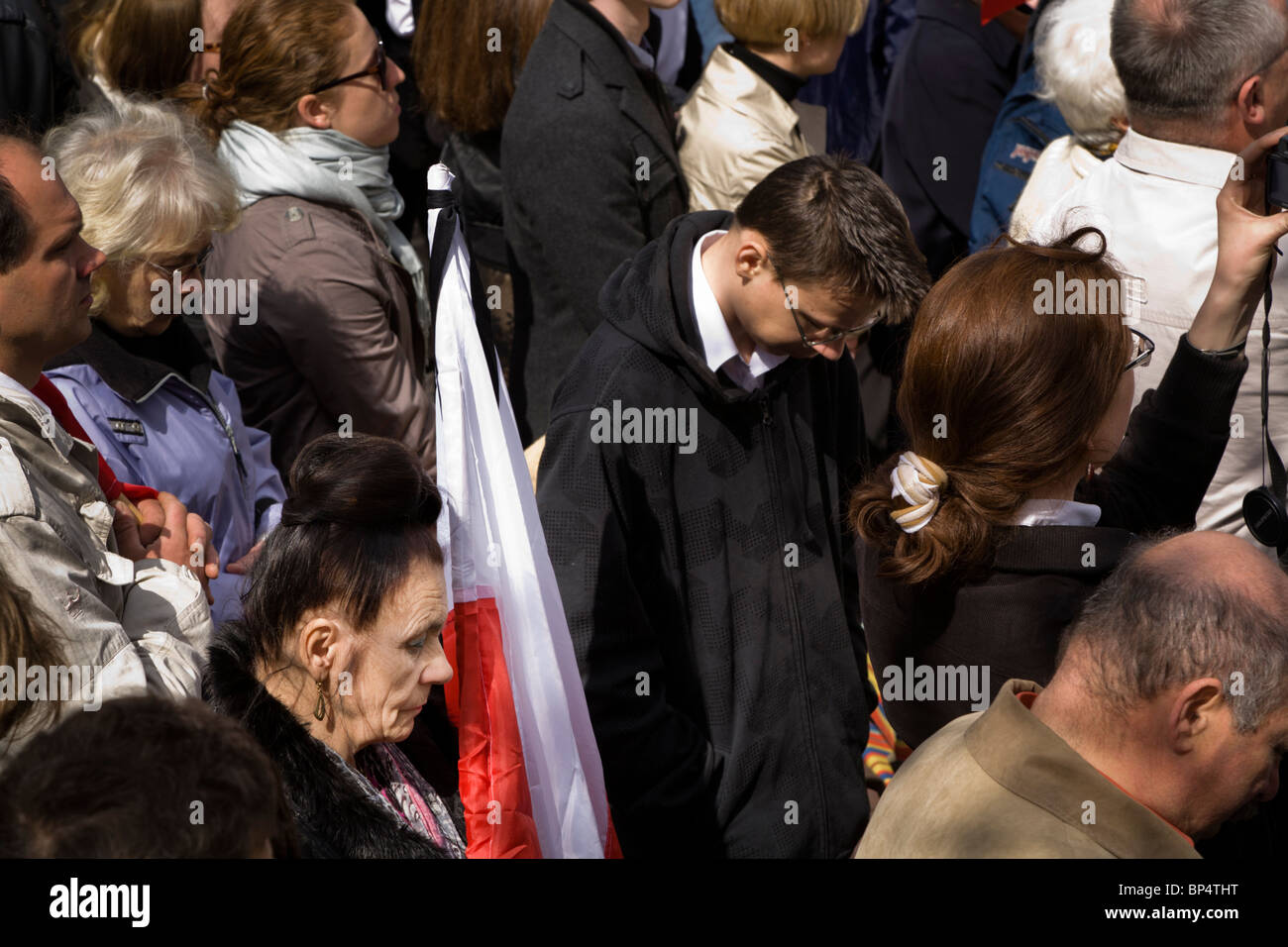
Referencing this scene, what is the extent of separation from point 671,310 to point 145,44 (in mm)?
2081

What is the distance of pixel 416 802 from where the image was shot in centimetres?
256

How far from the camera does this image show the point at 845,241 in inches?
118

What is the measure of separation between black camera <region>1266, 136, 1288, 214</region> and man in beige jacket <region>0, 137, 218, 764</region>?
2.14m

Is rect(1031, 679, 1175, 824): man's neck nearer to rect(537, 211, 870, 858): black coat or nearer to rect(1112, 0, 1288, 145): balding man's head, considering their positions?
rect(537, 211, 870, 858): black coat

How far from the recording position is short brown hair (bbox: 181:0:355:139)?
392 cm

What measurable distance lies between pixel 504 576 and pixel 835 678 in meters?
0.89

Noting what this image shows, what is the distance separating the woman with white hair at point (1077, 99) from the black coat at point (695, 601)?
1.29 metres

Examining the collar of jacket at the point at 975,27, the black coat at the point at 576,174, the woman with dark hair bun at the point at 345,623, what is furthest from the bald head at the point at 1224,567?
the collar of jacket at the point at 975,27

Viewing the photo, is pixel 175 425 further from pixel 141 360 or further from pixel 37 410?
pixel 37 410

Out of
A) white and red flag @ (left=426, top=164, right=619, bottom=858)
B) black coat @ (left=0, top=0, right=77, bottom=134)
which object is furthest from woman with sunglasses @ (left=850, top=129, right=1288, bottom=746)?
black coat @ (left=0, top=0, right=77, bottom=134)

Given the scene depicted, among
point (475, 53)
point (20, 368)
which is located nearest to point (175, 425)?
A: point (20, 368)
